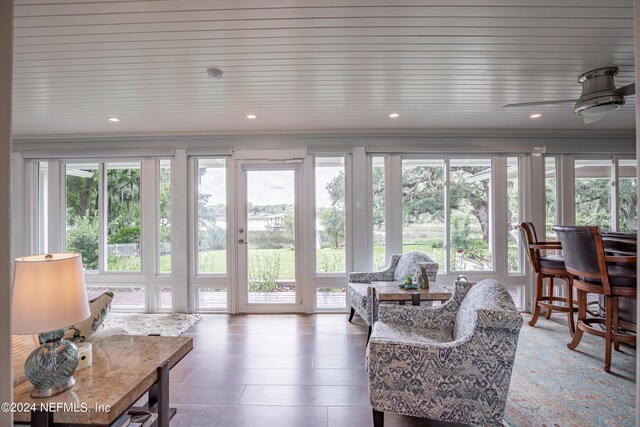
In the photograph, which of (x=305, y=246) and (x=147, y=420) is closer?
(x=147, y=420)

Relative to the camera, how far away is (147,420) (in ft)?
4.31

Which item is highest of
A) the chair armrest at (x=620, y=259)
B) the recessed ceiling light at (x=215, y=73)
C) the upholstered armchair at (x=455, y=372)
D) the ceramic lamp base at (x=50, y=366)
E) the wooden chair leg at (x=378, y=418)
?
the recessed ceiling light at (x=215, y=73)

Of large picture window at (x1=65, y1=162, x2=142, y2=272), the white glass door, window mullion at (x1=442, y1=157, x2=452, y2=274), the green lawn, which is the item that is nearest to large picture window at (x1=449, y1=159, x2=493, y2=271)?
window mullion at (x1=442, y1=157, x2=452, y2=274)

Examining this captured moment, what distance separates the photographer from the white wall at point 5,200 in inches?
32.2

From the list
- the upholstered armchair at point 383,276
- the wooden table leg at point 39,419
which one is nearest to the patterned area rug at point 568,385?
the upholstered armchair at point 383,276

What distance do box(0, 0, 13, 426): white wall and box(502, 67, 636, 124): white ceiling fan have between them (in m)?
2.88

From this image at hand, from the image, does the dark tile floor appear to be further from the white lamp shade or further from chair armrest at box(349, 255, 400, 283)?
the white lamp shade

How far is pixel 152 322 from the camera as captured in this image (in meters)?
3.62

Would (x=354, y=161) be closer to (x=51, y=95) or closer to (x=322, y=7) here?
(x=322, y=7)

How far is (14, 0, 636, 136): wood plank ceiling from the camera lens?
5.60 feet

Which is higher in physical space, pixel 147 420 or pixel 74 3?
pixel 74 3

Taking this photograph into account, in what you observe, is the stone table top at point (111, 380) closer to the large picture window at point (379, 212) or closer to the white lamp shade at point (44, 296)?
the white lamp shade at point (44, 296)

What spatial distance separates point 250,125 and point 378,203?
2.00 m

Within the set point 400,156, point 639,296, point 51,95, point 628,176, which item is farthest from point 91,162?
point 628,176
